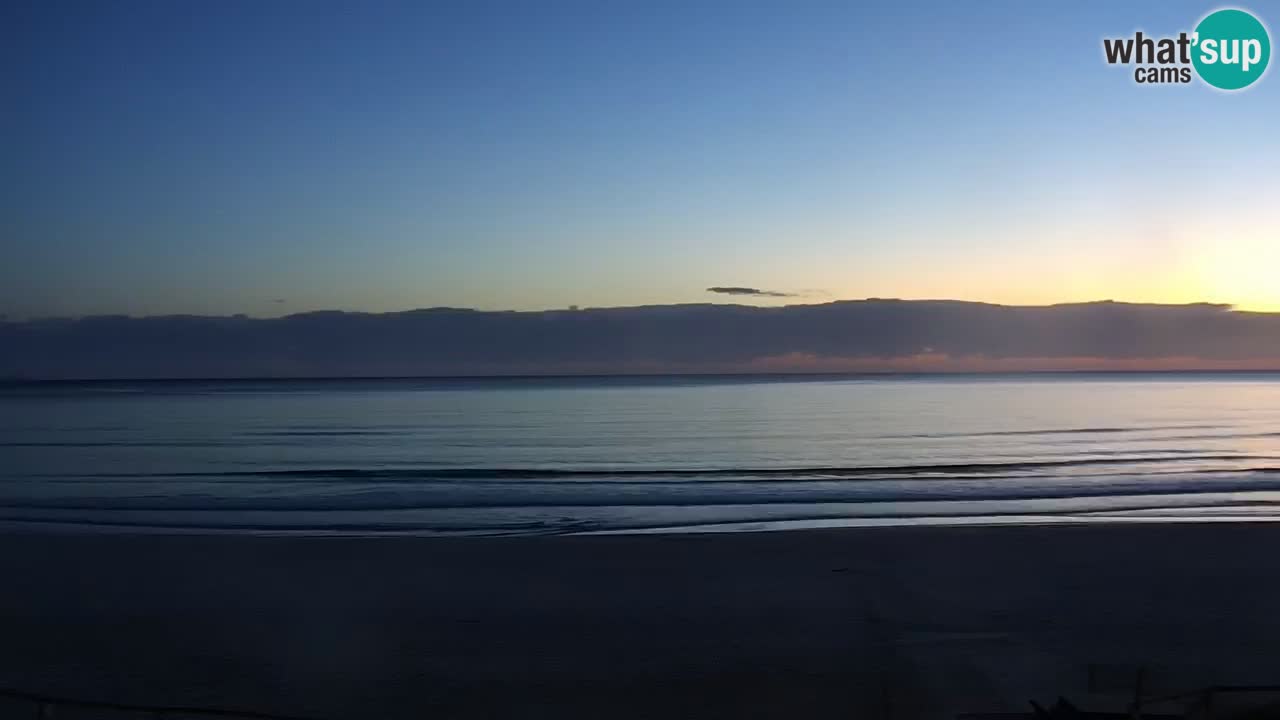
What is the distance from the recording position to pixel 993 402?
69.5 meters

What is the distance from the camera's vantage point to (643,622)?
1127cm

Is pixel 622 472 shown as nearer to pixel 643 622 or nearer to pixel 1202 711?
pixel 643 622

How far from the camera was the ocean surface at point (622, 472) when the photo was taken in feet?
65.9

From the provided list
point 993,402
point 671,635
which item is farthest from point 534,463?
Answer: point 993,402

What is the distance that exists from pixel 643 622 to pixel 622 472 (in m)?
16.1

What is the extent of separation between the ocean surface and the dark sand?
10.8 feet

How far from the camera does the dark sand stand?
29.1ft

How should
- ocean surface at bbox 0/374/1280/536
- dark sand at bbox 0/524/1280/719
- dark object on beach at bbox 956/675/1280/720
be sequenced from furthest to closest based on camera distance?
ocean surface at bbox 0/374/1280/536, dark sand at bbox 0/524/1280/719, dark object on beach at bbox 956/675/1280/720

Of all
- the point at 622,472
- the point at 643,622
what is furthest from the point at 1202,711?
the point at 622,472

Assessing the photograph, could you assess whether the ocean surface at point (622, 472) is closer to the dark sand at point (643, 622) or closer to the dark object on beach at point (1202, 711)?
the dark sand at point (643, 622)

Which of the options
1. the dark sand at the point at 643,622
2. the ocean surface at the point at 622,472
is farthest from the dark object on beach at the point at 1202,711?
the ocean surface at the point at 622,472

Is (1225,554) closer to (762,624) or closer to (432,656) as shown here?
(762,624)

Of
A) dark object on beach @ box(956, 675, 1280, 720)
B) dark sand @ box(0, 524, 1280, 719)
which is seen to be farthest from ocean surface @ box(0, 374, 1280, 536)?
dark object on beach @ box(956, 675, 1280, 720)

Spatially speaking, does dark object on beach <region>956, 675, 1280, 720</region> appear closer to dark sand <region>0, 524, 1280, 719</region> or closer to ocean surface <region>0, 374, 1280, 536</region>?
dark sand <region>0, 524, 1280, 719</region>
